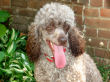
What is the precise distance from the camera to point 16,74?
4004mm

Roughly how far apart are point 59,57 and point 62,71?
23 cm

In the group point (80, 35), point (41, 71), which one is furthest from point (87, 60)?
point (41, 71)

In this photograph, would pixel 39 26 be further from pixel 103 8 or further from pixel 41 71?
pixel 103 8

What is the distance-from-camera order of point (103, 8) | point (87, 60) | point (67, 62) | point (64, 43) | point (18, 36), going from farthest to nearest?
point (18, 36) → point (103, 8) → point (87, 60) → point (67, 62) → point (64, 43)

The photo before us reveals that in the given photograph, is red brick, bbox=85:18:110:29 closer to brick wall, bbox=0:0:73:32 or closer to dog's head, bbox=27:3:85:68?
brick wall, bbox=0:0:73:32

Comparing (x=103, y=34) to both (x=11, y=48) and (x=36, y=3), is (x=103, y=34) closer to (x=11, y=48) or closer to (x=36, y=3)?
(x=36, y=3)

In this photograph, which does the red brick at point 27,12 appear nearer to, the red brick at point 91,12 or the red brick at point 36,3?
the red brick at point 36,3

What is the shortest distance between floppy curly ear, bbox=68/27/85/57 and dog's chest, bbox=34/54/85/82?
9 centimetres

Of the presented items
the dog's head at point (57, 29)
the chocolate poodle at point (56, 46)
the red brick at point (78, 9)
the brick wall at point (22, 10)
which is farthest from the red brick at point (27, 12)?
the dog's head at point (57, 29)

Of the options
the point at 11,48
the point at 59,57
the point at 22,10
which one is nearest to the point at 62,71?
the point at 59,57

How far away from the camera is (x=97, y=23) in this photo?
4469 mm

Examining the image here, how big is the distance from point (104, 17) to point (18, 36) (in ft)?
4.71

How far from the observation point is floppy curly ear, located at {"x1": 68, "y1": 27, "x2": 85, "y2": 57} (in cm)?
346

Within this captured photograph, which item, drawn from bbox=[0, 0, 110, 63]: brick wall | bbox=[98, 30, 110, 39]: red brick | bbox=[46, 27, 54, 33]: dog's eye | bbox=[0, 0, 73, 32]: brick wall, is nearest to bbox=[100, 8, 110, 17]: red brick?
bbox=[0, 0, 110, 63]: brick wall
